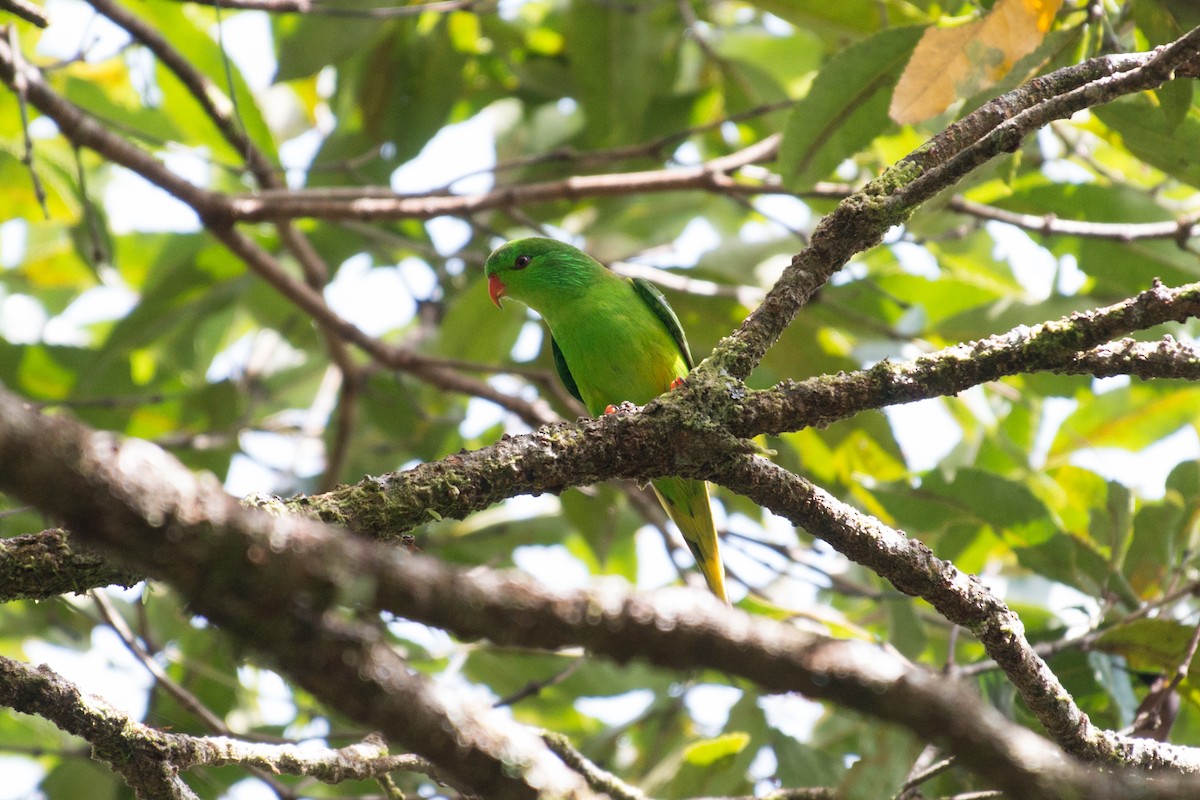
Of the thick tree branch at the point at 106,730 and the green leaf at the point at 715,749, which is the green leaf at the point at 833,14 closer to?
the green leaf at the point at 715,749

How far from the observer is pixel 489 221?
6043mm

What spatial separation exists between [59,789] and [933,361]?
4.09 m

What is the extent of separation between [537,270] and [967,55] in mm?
2416

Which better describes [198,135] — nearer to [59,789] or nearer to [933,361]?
[59,789]

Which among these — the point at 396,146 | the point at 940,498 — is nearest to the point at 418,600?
the point at 940,498

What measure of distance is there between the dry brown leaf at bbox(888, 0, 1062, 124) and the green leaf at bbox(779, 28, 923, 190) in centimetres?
39

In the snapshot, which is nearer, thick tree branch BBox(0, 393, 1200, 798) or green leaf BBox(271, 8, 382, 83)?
thick tree branch BBox(0, 393, 1200, 798)

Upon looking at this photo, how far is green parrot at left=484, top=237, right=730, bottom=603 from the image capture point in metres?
3.95

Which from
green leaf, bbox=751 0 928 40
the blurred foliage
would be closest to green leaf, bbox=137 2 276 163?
the blurred foliage

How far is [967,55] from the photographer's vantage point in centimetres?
297

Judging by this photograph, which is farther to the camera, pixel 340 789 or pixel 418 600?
pixel 340 789

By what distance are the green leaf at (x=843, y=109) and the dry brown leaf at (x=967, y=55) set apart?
0.39 metres

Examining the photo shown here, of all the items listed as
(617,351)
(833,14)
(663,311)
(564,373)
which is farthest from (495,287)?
(833,14)

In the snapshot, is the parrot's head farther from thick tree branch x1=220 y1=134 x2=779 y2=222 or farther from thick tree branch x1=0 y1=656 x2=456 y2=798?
thick tree branch x1=0 y1=656 x2=456 y2=798
